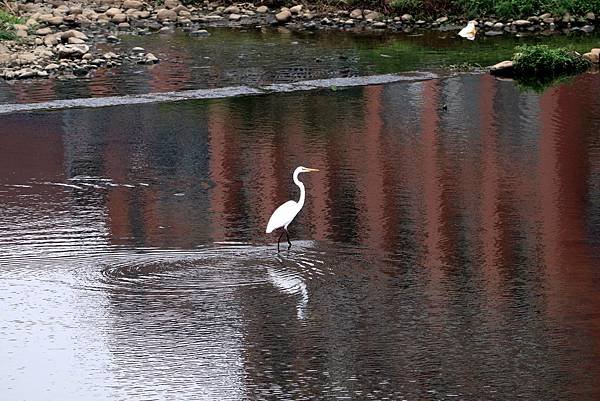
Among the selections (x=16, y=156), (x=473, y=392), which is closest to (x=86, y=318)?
(x=473, y=392)

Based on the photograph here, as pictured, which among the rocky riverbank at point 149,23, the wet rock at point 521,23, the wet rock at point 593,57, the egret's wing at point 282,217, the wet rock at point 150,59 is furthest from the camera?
the wet rock at point 521,23

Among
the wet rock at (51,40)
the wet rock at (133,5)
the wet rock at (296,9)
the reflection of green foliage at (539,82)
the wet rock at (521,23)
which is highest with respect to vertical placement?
the wet rock at (133,5)

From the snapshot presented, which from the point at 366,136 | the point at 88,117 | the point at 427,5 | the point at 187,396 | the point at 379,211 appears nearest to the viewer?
the point at 187,396

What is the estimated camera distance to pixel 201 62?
29156 mm

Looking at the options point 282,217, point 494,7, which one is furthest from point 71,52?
point 282,217

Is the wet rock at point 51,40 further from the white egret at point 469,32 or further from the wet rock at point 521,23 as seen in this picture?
the wet rock at point 521,23

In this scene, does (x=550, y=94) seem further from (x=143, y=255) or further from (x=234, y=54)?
(x=143, y=255)

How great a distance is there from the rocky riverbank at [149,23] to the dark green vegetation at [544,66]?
709 cm

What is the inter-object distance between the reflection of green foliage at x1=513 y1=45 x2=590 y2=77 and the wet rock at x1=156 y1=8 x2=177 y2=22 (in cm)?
1328

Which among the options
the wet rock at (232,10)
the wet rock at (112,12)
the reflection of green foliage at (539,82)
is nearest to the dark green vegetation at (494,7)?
the wet rock at (232,10)

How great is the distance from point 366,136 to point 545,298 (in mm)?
8433

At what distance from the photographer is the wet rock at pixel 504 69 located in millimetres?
26516

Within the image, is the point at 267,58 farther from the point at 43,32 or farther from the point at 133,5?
the point at 133,5

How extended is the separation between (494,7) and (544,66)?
983 cm
